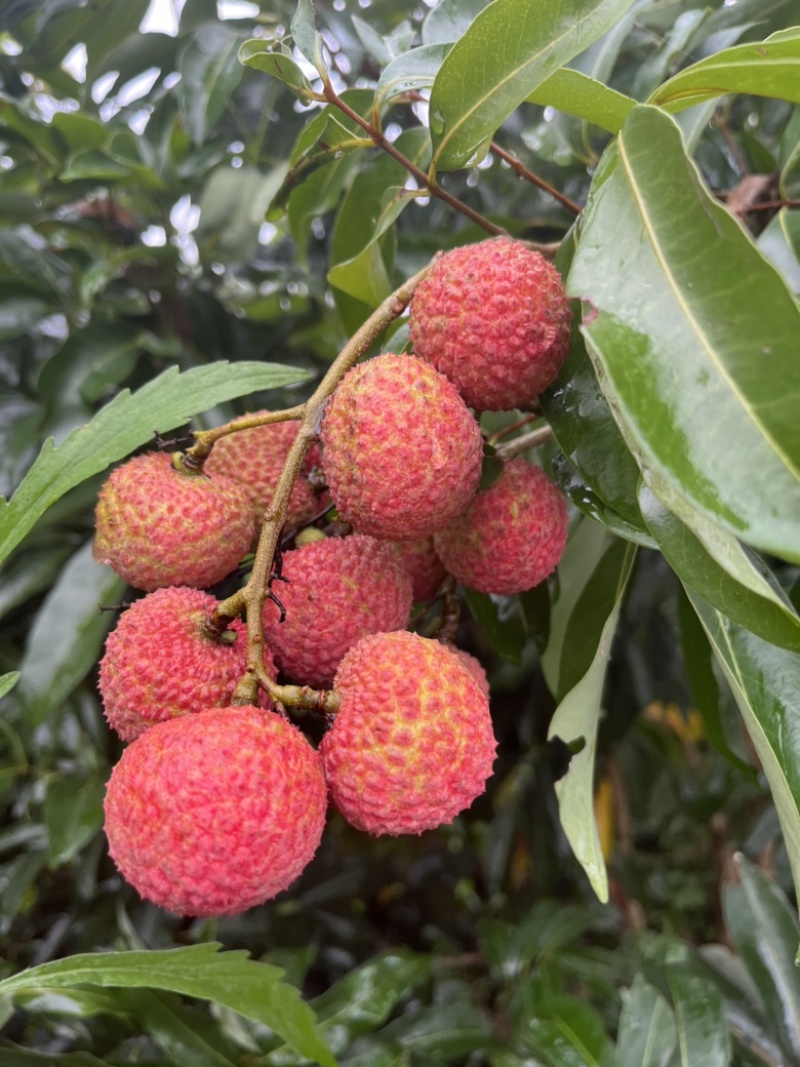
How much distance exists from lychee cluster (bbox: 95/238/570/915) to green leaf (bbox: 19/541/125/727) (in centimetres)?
34

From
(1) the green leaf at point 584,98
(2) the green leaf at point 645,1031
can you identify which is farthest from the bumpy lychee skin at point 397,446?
(2) the green leaf at point 645,1031

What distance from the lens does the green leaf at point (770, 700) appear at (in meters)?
0.56

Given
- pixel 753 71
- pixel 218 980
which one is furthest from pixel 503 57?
pixel 218 980

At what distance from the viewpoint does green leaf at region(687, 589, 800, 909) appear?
56 centimetres

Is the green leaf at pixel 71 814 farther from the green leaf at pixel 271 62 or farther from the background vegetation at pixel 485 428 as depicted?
the green leaf at pixel 271 62

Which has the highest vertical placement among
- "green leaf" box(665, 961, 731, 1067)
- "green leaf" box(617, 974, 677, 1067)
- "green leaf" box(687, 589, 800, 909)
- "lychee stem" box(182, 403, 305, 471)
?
"lychee stem" box(182, 403, 305, 471)

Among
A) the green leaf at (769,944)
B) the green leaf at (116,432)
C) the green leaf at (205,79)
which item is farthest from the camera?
the green leaf at (205,79)

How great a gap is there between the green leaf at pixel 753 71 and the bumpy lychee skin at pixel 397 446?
0.26m

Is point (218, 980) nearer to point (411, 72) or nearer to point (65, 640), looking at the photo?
point (65, 640)

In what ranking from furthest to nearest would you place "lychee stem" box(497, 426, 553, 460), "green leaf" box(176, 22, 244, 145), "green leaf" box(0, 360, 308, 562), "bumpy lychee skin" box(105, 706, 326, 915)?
1. "green leaf" box(176, 22, 244, 145)
2. "lychee stem" box(497, 426, 553, 460)
3. "green leaf" box(0, 360, 308, 562)
4. "bumpy lychee skin" box(105, 706, 326, 915)

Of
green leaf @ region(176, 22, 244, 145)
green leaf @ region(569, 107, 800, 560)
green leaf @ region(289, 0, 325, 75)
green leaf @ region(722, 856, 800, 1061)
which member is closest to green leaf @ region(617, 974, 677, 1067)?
green leaf @ region(722, 856, 800, 1061)

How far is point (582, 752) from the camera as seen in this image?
69 cm

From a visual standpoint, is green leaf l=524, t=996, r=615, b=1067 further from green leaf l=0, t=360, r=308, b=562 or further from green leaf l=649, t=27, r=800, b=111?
green leaf l=649, t=27, r=800, b=111

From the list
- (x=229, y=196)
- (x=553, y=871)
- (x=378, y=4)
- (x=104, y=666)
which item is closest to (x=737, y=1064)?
(x=553, y=871)
